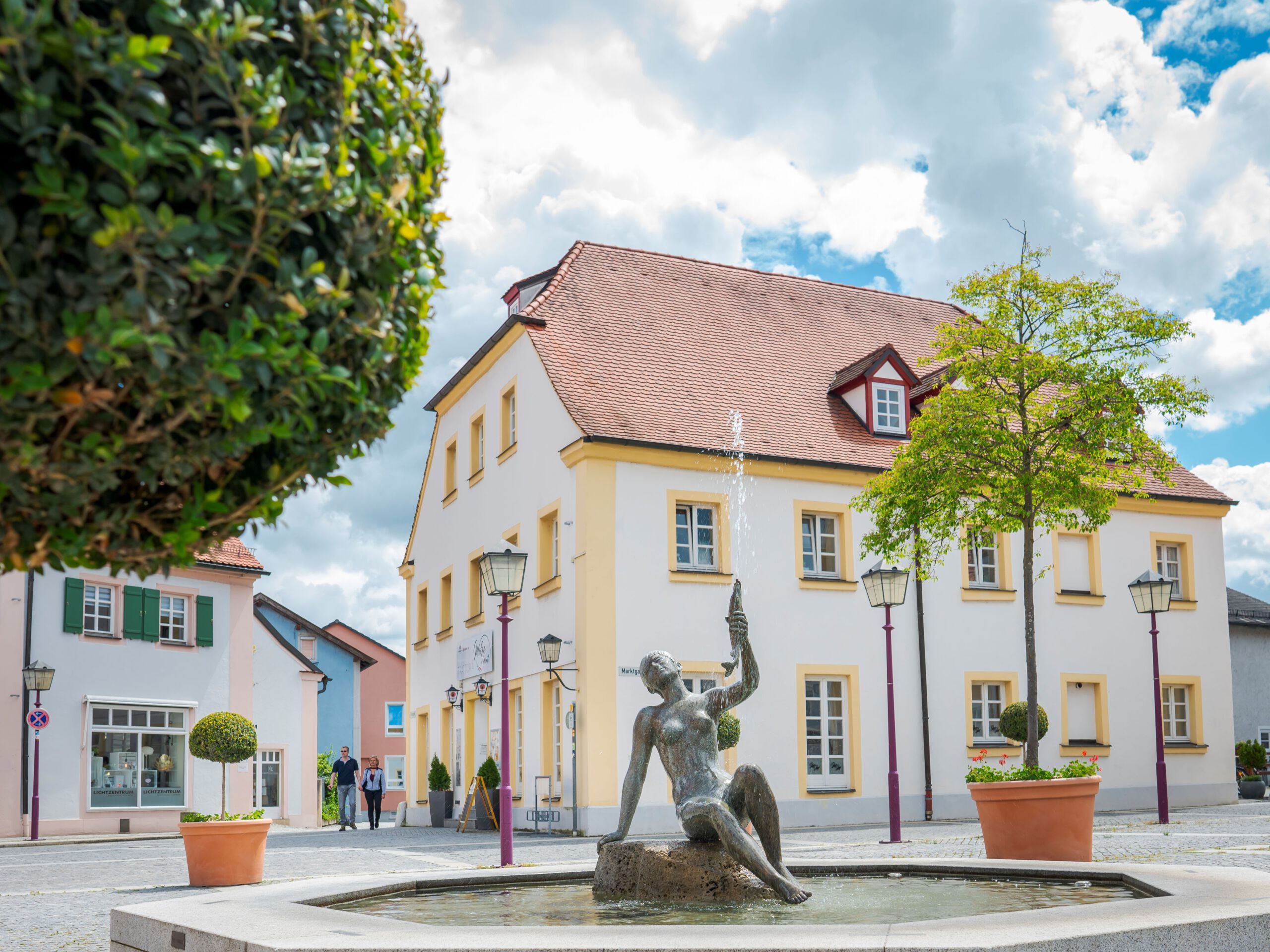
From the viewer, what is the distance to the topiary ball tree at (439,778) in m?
28.7

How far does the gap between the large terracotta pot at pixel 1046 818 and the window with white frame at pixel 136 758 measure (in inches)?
980

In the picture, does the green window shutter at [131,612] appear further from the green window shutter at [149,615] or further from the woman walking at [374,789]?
the woman walking at [374,789]

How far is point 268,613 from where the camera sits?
1949 inches

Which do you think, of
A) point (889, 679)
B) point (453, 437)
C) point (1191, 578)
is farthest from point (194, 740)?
point (1191, 578)

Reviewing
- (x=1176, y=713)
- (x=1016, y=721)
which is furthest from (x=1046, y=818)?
(x=1176, y=713)

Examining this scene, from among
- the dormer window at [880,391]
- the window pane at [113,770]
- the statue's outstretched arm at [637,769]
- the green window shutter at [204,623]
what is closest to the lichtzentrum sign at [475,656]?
the green window shutter at [204,623]

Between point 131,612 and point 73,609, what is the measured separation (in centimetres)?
159

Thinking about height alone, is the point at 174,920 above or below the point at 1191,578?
below

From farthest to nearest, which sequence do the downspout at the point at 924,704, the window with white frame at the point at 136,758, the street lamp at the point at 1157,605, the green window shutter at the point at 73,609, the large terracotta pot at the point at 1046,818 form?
the window with white frame at the point at 136,758
the green window shutter at the point at 73,609
the downspout at the point at 924,704
the street lamp at the point at 1157,605
the large terracotta pot at the point at 1046,818

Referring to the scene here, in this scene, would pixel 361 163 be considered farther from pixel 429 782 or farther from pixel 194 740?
pixel 429 782

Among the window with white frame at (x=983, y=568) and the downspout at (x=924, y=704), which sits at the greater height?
the window with white frame at (x=983, y=568)

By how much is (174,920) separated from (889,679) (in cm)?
1383

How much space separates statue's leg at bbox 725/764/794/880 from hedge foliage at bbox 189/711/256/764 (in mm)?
9671

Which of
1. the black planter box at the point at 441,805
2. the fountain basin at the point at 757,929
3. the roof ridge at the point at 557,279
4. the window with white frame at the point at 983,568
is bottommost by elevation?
the black planter box at the point at 441,805
